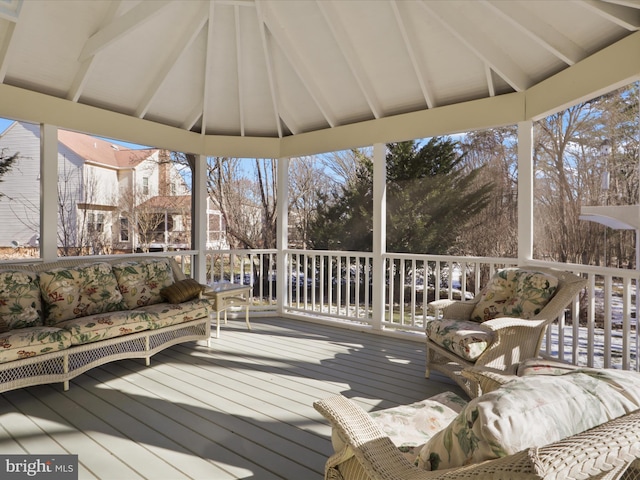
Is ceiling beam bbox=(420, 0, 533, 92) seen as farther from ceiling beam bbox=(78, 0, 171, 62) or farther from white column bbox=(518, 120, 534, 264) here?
ceiling beam bbox=(78, 0, 171, 62)

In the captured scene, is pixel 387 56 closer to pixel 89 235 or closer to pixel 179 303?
pixel 179 303

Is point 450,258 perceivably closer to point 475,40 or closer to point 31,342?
point 475,40

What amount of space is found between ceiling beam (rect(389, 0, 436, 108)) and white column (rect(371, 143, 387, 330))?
0.81m

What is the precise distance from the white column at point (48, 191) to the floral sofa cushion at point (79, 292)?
24.5 inches

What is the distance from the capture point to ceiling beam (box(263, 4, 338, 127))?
4.37 metres

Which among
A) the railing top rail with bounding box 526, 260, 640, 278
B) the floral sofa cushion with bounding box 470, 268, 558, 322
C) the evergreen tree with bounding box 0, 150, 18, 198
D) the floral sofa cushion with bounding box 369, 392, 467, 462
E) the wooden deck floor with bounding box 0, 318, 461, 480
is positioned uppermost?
the evergreen tree with bounding box 0, 150, 18, 198

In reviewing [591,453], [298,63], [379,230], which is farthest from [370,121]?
[591,453]

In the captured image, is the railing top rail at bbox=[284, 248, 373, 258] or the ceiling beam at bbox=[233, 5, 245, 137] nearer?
the ceiling beam at bbox=[233, 5, 245, 137]

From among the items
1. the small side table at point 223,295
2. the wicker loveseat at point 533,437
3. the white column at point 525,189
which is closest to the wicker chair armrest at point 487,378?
the wicker loveseat at point 533,437

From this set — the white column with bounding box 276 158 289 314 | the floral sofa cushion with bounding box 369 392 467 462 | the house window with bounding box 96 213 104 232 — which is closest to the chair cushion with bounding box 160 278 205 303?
the house window with bounding box 96 213 104 232

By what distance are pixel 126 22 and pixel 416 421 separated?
13.3 ft

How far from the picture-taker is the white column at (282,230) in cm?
600

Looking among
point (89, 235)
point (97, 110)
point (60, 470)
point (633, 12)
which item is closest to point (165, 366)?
point (60, 470)

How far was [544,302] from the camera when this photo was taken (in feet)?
9.93
